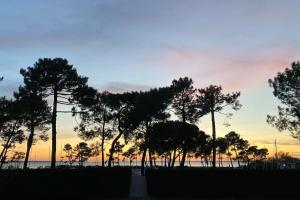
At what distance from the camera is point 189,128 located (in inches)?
2267

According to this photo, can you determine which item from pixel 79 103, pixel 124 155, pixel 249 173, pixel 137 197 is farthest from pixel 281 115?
pixel 124 155

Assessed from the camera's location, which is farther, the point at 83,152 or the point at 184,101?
the point at 83,152

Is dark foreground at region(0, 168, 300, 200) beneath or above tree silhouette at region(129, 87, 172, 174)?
beneath

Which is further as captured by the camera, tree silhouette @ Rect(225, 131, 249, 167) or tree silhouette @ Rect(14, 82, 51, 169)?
tree silhouette @ Rect(225, 131, 249, 167)

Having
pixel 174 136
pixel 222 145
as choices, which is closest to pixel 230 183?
pixel 174 136

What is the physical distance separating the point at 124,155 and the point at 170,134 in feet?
117

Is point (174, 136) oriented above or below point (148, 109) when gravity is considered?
below

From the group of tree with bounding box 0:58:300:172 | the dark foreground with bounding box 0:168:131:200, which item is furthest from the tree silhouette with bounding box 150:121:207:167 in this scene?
the dark foreground with bounding box 0:168:131:200

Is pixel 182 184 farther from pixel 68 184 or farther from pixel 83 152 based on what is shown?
pixel 83 152

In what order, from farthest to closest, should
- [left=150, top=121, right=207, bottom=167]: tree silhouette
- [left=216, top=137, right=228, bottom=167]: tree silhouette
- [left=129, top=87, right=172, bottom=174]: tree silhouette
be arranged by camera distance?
[left=216, top=137, right=228, bottom=167]: tree silhouette < [left=150, top=121, right=207, bottom=167]: tree silhouette < [left=129, top=87, right=172, bottom=174]: tree silhouette

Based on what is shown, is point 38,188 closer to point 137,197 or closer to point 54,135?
point 137,197

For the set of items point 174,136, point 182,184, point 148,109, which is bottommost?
point 182,184

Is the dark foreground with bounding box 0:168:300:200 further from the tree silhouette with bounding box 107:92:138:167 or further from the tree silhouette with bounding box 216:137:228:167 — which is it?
the tree silhouette with bounding box 216:137:228:167

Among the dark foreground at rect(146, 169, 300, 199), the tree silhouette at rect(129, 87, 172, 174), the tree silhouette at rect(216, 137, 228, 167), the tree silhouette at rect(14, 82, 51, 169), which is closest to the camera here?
the dark foreground at rect(146, 169, 300, 199)
